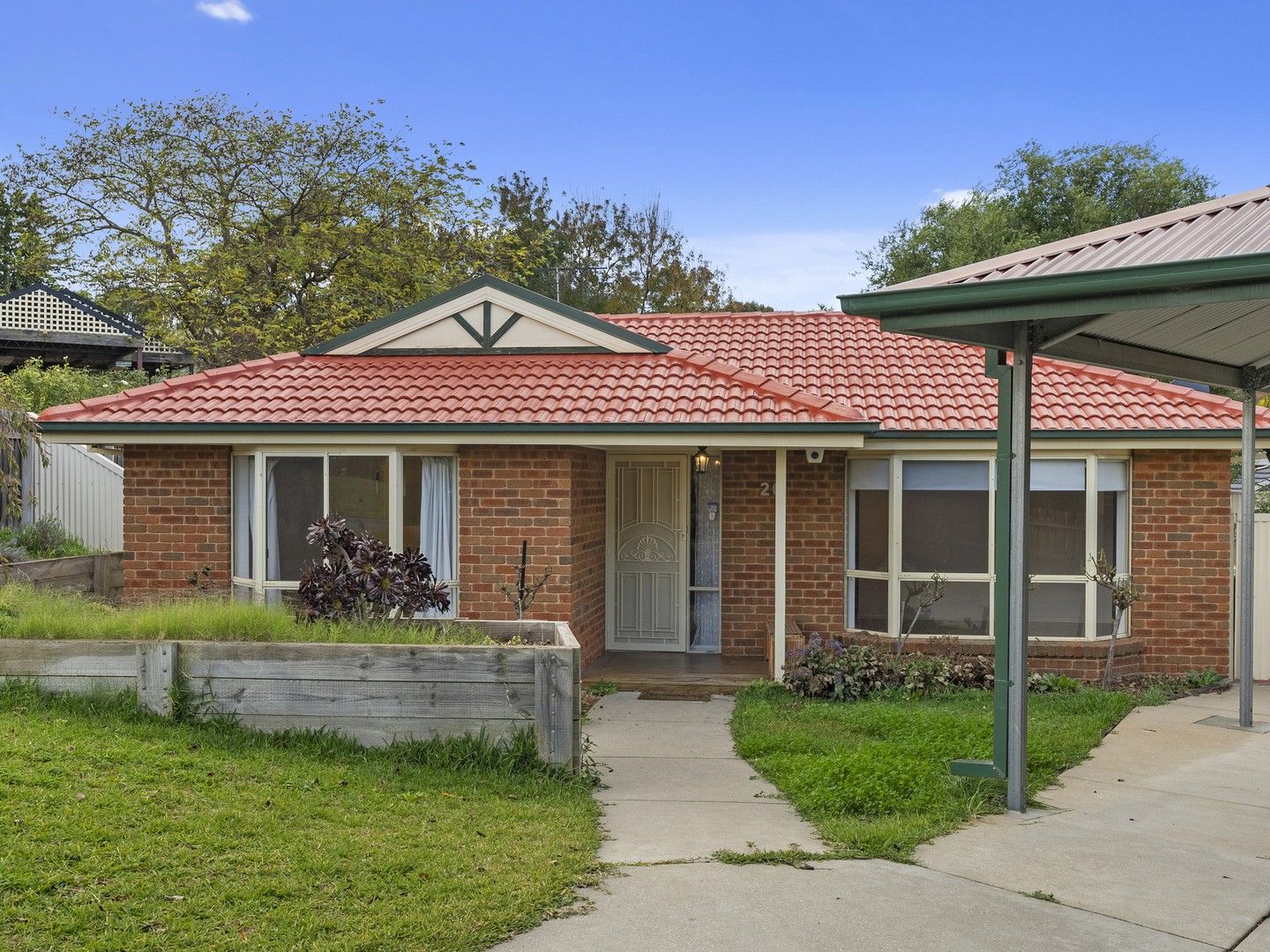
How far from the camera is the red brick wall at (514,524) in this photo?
35.8ft

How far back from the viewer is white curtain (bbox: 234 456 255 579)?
11.6m

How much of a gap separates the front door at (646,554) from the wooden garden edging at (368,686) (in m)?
6.07

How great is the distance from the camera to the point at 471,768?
6.66m

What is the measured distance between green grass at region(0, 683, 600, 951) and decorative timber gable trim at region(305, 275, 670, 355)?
6450 millimetres

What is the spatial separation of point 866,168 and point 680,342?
733 inches

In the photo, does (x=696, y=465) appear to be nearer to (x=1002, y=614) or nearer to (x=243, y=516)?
(x=243, y=516)

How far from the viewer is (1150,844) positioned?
594 cm

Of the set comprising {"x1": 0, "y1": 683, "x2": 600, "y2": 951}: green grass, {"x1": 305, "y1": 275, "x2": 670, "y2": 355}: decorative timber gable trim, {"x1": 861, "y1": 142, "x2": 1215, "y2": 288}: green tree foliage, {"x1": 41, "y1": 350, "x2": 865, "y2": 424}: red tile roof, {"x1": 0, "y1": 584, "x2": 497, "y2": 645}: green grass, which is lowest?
{"x1": 0, "y1": 683, "x2": 600, "y2": 951}: green grass

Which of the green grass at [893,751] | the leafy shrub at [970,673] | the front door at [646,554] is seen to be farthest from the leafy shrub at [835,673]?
the front door at [646,554]

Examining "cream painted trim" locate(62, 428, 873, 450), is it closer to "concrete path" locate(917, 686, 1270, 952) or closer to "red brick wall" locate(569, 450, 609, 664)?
"red brick wall" locate(569, 450, 609, 664)

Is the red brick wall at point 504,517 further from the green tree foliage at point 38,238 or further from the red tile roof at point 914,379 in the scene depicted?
the green tree foliage at point 38,238

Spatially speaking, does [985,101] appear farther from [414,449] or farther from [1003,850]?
[1003,850]

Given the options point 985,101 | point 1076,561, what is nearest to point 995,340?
point 1076,561

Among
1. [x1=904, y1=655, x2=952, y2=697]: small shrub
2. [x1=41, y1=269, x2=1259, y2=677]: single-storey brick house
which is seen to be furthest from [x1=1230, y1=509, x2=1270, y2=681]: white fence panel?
[x1=904, y1=655, x2=952, y2=697]: small shrub
